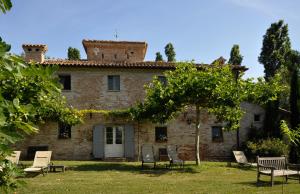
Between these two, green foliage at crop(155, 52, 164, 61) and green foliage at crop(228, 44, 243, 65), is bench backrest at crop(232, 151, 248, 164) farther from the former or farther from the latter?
green foliage at crop(155, 52, 164, 61)

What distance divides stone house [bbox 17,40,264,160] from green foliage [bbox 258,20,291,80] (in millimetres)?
13422

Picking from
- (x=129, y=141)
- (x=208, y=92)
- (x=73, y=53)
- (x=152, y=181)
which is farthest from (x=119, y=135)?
(x=73, y=53)

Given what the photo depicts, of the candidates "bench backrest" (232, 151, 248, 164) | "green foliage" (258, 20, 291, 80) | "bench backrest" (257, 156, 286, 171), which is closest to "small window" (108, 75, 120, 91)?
"bench backrest" (232, 151, 248, 164)

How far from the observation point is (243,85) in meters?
17.6

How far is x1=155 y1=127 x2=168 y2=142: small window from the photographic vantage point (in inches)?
957

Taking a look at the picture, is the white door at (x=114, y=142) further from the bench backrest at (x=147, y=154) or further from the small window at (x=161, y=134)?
the bench backrest at (x=147, y=154)

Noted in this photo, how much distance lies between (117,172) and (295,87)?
518 inches

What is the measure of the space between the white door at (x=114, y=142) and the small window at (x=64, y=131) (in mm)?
2394

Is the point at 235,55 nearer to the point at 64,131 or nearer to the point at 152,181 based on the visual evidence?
the point at 64,131

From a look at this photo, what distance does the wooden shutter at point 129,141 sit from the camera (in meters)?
23.2

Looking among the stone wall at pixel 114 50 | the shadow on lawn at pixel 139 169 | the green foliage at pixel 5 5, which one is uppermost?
the stone wall at pixel 114 50

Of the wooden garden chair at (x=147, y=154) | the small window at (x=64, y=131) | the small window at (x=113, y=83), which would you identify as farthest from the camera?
the small window at (x=113, y=83)

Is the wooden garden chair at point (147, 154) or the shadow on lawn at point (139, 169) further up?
the wooden garden chair at point (147, 154)

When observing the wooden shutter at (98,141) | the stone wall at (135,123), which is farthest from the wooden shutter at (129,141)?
the wooden shutter at (98,141)
